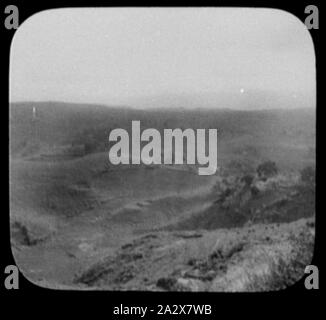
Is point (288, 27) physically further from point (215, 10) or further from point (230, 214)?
point (230, 214)

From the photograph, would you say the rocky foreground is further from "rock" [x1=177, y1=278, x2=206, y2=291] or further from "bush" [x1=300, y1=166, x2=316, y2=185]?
"bush" [x1=300, y1=166, x2=316, y2=185]

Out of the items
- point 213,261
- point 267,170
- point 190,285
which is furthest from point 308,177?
point 190,285

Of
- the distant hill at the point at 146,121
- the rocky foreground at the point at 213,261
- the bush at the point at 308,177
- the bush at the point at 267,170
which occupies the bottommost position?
the rocky foreground at the point at 213,261

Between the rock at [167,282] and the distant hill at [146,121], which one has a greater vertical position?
the distant hill at [146,121]

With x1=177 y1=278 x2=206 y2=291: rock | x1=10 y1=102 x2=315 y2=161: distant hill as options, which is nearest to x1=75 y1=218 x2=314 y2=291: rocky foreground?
x1=177 y1=278 x2=206 y2=291: rock

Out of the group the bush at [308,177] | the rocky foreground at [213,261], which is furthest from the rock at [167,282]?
the bush at [308,177]

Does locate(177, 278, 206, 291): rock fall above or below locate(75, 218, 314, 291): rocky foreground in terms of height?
below

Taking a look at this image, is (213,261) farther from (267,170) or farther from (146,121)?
(146,121)

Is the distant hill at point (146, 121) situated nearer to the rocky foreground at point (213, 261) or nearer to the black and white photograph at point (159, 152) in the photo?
the black and white photograph at point (159, 152)
